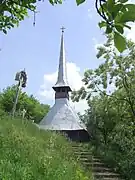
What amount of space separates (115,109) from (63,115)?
13616 mm

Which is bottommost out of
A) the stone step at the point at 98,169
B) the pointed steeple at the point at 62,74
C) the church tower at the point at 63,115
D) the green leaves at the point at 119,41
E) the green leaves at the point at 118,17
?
the stone step at the point at 98,169

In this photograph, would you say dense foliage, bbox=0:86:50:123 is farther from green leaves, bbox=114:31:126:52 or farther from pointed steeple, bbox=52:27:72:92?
green leaves, bbox=114:31:126:52

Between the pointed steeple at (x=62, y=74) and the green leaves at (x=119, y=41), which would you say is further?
the pointed steeple at (x=62, y=74)

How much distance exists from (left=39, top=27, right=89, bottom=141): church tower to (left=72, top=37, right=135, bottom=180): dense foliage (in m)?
5.91

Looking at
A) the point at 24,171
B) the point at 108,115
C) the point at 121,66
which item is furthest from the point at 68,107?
the point at 24,171

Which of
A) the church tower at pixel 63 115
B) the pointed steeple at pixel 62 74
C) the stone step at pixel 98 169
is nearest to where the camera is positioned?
the stone step at pixel 98 169

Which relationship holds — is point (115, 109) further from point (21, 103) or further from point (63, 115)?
point (21, 103)

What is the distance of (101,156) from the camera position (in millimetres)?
13234

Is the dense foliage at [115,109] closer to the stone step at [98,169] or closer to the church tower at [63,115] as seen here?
the stone step at [98,169]

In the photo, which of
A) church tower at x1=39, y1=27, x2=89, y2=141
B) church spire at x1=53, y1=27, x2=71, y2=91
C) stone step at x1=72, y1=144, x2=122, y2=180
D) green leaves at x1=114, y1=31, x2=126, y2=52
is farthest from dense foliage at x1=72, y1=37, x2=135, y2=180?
church spire at x1=53, y1=27, x2=71, y2=91

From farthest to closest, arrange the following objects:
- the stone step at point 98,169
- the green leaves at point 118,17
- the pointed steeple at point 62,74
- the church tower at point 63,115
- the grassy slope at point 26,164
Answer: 1. the pointed steeple at point 62,74
2. the church tower at point 63,115
3. the stone step at point 98,169
4. the grassy slope at point 26,164
5. the green leaves at point 118,17

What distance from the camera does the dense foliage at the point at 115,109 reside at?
12.7 m

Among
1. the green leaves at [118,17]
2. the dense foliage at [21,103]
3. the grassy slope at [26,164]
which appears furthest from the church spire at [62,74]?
the green leaves at [118,17]

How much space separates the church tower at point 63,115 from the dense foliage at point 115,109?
591cm
